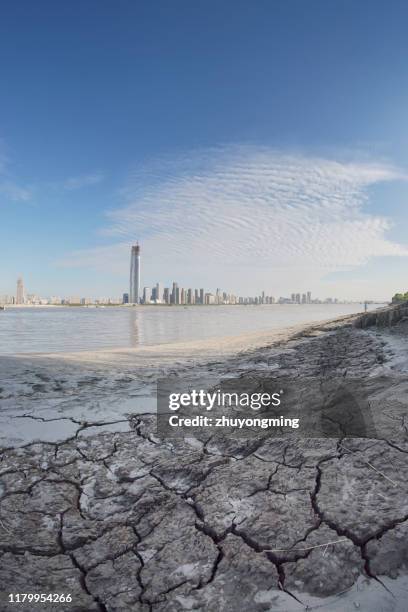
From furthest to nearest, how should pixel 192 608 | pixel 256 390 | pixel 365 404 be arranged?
pixel 256 390 < pixel 365 404 < pixel 192 608

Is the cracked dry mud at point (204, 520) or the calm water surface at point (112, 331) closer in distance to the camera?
the cracked dry mud at point (204, 520)

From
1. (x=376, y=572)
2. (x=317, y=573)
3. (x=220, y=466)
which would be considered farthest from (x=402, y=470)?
(x=220, y=466)

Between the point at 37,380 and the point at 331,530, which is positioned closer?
the point at 331,530

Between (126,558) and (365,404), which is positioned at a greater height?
(365,404)

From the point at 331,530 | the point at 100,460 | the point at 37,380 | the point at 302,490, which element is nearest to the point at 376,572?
the point at 331,530

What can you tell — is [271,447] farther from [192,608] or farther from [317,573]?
[192,608]

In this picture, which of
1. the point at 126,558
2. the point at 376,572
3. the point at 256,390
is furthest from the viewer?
the point at 256,390

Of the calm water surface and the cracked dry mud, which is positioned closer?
the cracked dry mud

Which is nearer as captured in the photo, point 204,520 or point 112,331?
point 204,520
